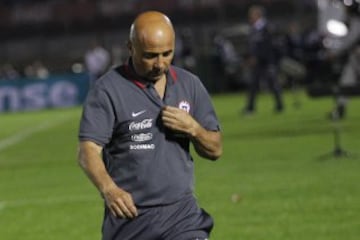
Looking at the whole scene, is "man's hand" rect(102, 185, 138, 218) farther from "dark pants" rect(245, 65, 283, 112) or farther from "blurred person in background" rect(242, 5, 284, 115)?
"dark pants" rect(245, 65, 283, 112)

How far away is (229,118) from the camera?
30.9 metres

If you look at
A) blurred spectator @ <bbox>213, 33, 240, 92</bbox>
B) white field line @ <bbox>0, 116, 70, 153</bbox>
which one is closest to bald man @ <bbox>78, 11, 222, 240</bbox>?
white field line @ <bbox>0, 116, 70, 153</bbox>

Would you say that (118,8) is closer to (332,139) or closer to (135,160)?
(332,139)

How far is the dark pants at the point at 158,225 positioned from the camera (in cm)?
692

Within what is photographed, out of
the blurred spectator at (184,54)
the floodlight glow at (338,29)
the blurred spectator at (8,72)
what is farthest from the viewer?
the blurred spectator at (8,72)

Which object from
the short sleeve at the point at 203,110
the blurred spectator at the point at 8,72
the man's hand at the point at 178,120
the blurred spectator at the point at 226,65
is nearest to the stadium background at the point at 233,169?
the blurred spectator at the point at 226,65

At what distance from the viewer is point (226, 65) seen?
154 ft

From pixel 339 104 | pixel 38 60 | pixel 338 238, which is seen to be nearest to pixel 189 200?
pixel 338 238

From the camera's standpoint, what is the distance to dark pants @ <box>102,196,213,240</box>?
22.7 ft

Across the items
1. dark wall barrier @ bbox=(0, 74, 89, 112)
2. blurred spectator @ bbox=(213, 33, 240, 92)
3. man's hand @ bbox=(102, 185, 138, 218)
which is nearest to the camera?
man's hand @ bbox=(102, 185, 138, 218)

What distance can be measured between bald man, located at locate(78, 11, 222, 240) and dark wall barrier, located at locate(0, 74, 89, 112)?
38331 millimetres

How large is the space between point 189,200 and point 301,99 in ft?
105

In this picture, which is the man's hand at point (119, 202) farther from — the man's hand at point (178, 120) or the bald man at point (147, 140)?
the man's hand at point (178, 120)

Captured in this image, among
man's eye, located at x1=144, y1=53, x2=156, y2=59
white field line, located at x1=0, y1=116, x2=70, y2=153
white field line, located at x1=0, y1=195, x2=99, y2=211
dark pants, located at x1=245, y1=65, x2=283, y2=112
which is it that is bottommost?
white field line, located at x1=0, y1=116, x2=70, y2=153
